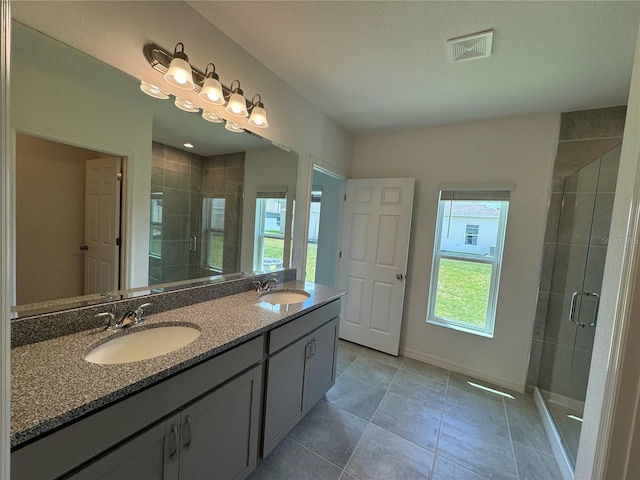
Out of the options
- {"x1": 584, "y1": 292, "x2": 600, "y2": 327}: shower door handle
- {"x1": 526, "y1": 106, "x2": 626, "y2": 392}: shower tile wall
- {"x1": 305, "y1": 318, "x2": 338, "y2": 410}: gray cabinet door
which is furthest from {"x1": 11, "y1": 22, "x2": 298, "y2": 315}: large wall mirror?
{"x1": 526, "y1": 106, "x2": 626, "y2": 392}: shower tile wall

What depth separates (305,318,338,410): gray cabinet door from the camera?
5.76ft

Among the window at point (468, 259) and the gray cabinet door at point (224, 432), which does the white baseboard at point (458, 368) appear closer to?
the window at point (468, 259)

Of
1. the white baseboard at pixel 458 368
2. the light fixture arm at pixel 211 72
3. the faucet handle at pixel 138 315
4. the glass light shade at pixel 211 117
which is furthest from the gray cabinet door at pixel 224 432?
the white baseboard at pixel 458 368

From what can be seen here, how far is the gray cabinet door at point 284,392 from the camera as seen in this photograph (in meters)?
1.40

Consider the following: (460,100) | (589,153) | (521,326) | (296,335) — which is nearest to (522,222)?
(589,153)

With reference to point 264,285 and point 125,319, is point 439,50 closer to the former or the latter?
point 264,285

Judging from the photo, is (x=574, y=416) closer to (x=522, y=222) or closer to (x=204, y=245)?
(x=522, y=222)

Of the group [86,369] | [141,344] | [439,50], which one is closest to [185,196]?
[141,344]

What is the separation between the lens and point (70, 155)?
3.55 feet

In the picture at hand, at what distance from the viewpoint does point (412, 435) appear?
5.83 ft

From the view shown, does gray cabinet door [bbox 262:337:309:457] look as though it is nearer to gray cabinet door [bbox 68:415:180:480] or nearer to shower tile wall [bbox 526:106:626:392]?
gray cabinet door [bbox 68:415:180:480]

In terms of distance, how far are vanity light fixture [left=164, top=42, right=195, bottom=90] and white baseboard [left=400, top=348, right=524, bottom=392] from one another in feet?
9.97

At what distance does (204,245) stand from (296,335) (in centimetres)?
83

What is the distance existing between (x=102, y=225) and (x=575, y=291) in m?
3.04
